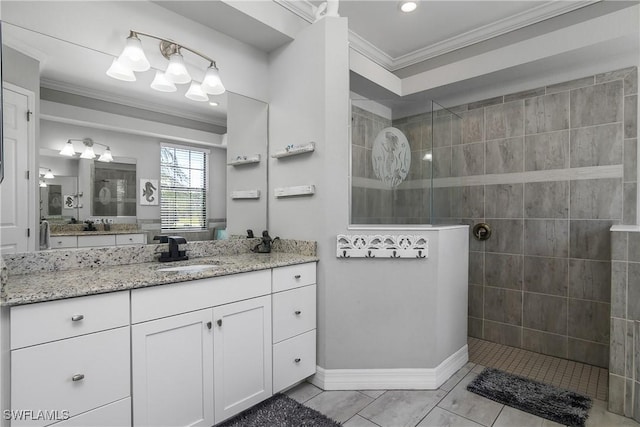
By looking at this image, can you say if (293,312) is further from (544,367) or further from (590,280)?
(590,280)

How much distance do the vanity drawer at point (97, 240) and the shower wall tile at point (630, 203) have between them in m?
3.64

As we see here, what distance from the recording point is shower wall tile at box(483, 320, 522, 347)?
9.80ft

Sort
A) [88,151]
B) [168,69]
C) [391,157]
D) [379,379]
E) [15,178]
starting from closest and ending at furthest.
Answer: [15,178]
[88,151]
[168,69]
[379,379]
[391,157]

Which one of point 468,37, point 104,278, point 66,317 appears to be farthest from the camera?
point 468,37

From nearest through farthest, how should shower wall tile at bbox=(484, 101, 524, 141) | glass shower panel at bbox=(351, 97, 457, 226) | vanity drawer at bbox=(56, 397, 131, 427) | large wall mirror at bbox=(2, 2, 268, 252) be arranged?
vanity drawer at bbox=(56, 397, 131, 427)
large wall mirror at bbox=(2, 2, 268, 252)
glass shower panel at bbox=(351, 97, 457, 226)
shower wall tile at bbox=(484, 101, 524, 141)

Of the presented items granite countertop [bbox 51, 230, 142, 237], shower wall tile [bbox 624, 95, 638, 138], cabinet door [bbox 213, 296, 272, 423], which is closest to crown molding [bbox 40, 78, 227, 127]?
→ granite countertop [bbox 51, 230, 142, 237]

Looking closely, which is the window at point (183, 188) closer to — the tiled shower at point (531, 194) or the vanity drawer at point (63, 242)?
the vanity drawer at point (63, 242)

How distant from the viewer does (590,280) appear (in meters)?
2.62

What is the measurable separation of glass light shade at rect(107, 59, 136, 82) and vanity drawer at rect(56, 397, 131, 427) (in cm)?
179

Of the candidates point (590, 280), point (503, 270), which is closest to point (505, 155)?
point (503, 270)

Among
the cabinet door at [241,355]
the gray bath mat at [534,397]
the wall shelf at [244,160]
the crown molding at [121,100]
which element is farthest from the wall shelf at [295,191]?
the gray bath mat at [534,397]

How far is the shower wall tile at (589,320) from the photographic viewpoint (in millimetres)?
2561

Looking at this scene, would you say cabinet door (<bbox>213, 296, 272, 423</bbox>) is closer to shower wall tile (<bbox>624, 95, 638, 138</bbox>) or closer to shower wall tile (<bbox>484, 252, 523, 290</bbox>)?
shower wall tile (<bbox>484, 252, 523, 290</bbox>)

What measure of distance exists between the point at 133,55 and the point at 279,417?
2.32 m
